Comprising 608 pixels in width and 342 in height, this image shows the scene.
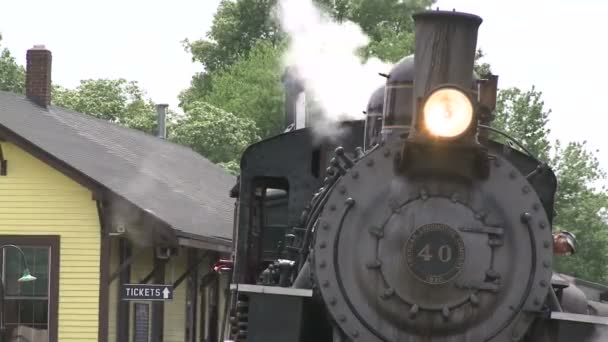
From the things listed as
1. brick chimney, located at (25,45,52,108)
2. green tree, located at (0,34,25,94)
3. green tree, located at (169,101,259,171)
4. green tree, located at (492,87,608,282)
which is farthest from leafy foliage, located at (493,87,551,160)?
green tree, located at (0,34,25,94)

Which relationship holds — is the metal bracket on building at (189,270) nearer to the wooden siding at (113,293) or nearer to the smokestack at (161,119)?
the wooden siding at (113,293)

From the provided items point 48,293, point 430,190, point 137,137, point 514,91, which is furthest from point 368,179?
point 514,91

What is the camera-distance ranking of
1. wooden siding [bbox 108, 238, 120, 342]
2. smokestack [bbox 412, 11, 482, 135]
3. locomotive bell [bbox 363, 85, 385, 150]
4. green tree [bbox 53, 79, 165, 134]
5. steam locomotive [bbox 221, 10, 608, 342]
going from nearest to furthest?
smokestack [bbox 412, 11, 482, 135] → steam locomotive [bbox 221, 10, 608, 342] → locomotive bell [bbox 363, 85, 385, 150] → wooden siding [bbox 108, 238, 120, 342] → green tree [bbox 53, 79, 165, 134]

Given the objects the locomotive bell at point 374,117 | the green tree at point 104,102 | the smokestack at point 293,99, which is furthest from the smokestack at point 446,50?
the green tree at point 104,102

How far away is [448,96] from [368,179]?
777mm

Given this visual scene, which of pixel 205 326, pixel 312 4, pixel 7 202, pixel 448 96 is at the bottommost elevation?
pixel 205 326

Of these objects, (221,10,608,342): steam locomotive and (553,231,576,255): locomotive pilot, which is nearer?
(221,10,608,342): steam locomotive

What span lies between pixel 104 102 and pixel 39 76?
30.0 meters

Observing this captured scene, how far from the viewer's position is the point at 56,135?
24547 mm

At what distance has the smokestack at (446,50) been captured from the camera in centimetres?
723

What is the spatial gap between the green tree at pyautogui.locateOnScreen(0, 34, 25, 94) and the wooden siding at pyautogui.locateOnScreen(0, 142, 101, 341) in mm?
35040

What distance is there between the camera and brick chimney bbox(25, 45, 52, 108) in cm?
2658

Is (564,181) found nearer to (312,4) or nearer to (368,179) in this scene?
(312,4)

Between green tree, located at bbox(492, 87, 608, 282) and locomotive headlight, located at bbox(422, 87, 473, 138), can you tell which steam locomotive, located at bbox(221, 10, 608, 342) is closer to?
locomotive headlight, located at bbox(422, 87, 473, 138)
